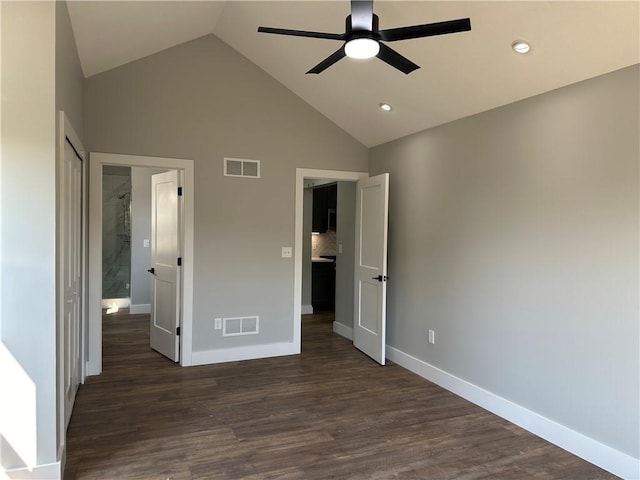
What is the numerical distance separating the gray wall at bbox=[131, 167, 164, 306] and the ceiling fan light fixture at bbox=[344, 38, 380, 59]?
6089mm

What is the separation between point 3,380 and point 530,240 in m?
3.53

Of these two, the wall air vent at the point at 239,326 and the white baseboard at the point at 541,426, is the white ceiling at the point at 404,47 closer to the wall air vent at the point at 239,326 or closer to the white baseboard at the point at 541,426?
the white baseboard at the point at 541,426

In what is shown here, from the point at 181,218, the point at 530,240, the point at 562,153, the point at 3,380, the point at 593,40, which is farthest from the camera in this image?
the point at 181,218

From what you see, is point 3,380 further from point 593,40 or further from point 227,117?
point 593,40

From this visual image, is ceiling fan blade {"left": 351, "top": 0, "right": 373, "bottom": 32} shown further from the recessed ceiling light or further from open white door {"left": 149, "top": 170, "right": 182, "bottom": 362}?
open white door {"left": 149, "top": 170, "right": 182, "bottom": 362}

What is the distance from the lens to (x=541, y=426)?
315 centimetres

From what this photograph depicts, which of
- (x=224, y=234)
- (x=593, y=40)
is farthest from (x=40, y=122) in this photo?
(x=593, y=40)

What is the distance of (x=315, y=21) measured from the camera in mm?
3428

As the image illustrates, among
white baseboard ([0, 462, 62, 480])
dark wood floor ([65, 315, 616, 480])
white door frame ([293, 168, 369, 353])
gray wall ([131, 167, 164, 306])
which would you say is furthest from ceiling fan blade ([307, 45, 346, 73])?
gray wall ([131, 167, 164, 306])

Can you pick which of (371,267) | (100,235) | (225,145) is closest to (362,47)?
(225,145)

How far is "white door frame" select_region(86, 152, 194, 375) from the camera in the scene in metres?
4.14

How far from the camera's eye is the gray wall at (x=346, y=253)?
5.74m

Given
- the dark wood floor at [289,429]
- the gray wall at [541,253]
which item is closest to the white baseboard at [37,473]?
the dark wood floor at [289,429]

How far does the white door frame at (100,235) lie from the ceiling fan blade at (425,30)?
2.96 meters
